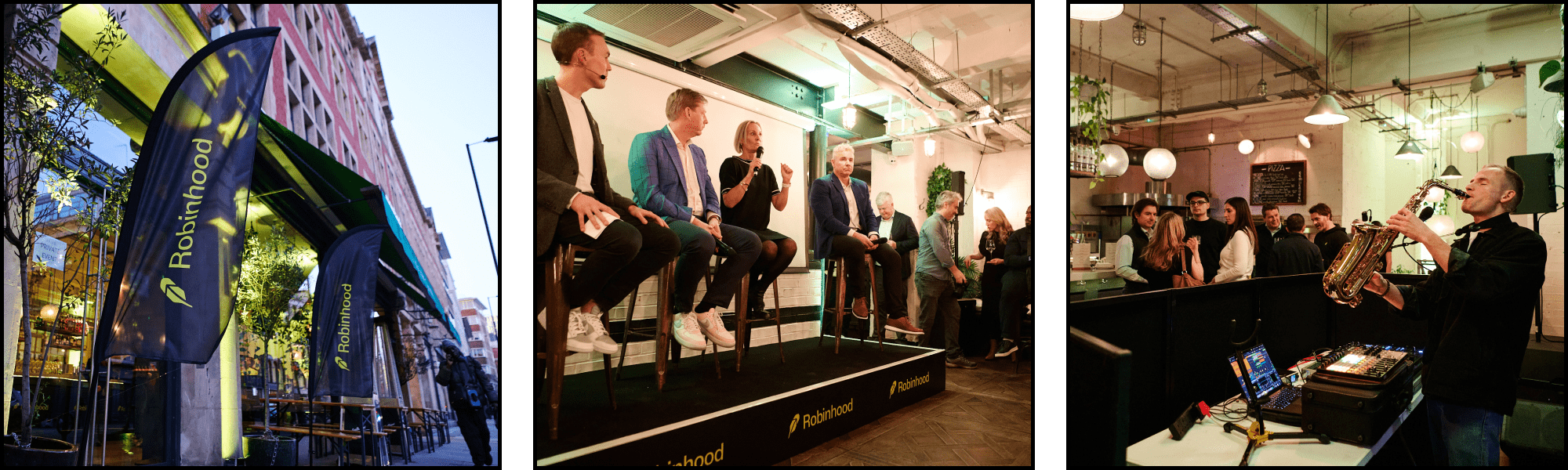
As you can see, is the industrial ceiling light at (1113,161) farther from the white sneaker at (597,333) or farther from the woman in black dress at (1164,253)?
the white sneaker at (597,333)

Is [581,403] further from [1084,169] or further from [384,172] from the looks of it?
[1084,169]

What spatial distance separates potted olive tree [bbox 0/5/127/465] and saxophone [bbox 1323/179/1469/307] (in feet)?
19.5

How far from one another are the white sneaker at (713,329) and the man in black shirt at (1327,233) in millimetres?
4263

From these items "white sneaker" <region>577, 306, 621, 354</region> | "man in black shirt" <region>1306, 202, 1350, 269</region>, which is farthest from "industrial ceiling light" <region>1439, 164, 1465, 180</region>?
"white sneaker" <region>577, 306, 621, 354</region>

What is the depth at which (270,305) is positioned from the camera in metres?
3.11

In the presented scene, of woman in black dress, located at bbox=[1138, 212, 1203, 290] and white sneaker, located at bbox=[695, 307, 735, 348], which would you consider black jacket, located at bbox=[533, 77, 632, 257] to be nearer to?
white sneaker, located at bbox=[695, 307, 735, 348]

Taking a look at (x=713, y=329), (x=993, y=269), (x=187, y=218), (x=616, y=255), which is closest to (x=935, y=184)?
(x=993, y=269)

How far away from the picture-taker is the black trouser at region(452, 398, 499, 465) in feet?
9.75

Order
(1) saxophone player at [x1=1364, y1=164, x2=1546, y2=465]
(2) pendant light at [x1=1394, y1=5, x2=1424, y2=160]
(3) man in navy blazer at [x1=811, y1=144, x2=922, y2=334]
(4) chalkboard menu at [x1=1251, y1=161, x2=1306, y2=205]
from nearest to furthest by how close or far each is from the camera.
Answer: (1) saxophone player at [x1=1364, y1=164, x2=1546, y2=465] < (3) man in navy blazer at [x1=811, y1=144, x2=922, y2=334] < (4) chalkboard menu at [x1=1251, y1=161, x2=1306, y2=205] < (2) pendant light at [x1=1394, y1=5, x2=1424, y2=160]

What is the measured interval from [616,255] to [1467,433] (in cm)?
368

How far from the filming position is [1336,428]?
248cm

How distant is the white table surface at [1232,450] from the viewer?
230 centimetres

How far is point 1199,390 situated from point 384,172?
13.9ft

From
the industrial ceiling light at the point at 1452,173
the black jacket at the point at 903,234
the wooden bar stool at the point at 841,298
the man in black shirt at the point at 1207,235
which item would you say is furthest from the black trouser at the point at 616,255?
the industrial ceiling light at the point at 1452,173
